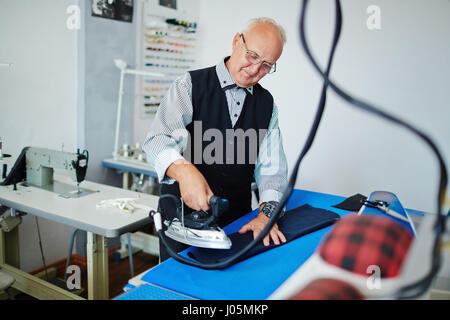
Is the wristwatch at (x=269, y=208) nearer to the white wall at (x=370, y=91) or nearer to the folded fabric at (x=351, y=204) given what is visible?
the folded fabric at (x=351, y=204)

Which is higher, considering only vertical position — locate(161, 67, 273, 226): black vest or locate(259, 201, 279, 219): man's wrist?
locate(161, 67, 273, 226): black vest

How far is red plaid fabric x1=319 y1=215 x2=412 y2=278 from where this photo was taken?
430 mm

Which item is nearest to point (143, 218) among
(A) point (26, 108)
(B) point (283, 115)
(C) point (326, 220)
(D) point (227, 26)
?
(C) point (326, 220)

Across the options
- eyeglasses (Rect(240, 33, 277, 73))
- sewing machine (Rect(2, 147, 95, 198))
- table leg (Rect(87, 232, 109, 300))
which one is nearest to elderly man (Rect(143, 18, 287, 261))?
eyeglasses (Rect(240, 33, 277, 73))

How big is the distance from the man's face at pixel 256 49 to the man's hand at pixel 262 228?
1.80 ft

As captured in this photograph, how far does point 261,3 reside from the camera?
10.8ft

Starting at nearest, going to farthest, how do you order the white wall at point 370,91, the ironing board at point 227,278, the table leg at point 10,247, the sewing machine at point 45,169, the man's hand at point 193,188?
the ironing board at point 227,278 → the man's hand at point 193,188 → the sewing machine at point 45,169 → the table leg at point 10,247 → the white wall at point 370,91

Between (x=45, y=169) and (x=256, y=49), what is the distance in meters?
1.43

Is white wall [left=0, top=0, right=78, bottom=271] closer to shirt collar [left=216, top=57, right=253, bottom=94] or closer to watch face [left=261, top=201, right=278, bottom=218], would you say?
shirt collar [left=216, top=57, right=253, bottom=94]

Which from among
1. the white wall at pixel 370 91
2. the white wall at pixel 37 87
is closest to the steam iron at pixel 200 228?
the white wall at pixel 37 87

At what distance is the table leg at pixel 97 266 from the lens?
5.65 feet

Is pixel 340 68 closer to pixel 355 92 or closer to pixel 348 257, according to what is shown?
pixel 355 92

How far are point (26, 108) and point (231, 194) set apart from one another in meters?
1.55

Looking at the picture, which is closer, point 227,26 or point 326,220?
point 326,220
